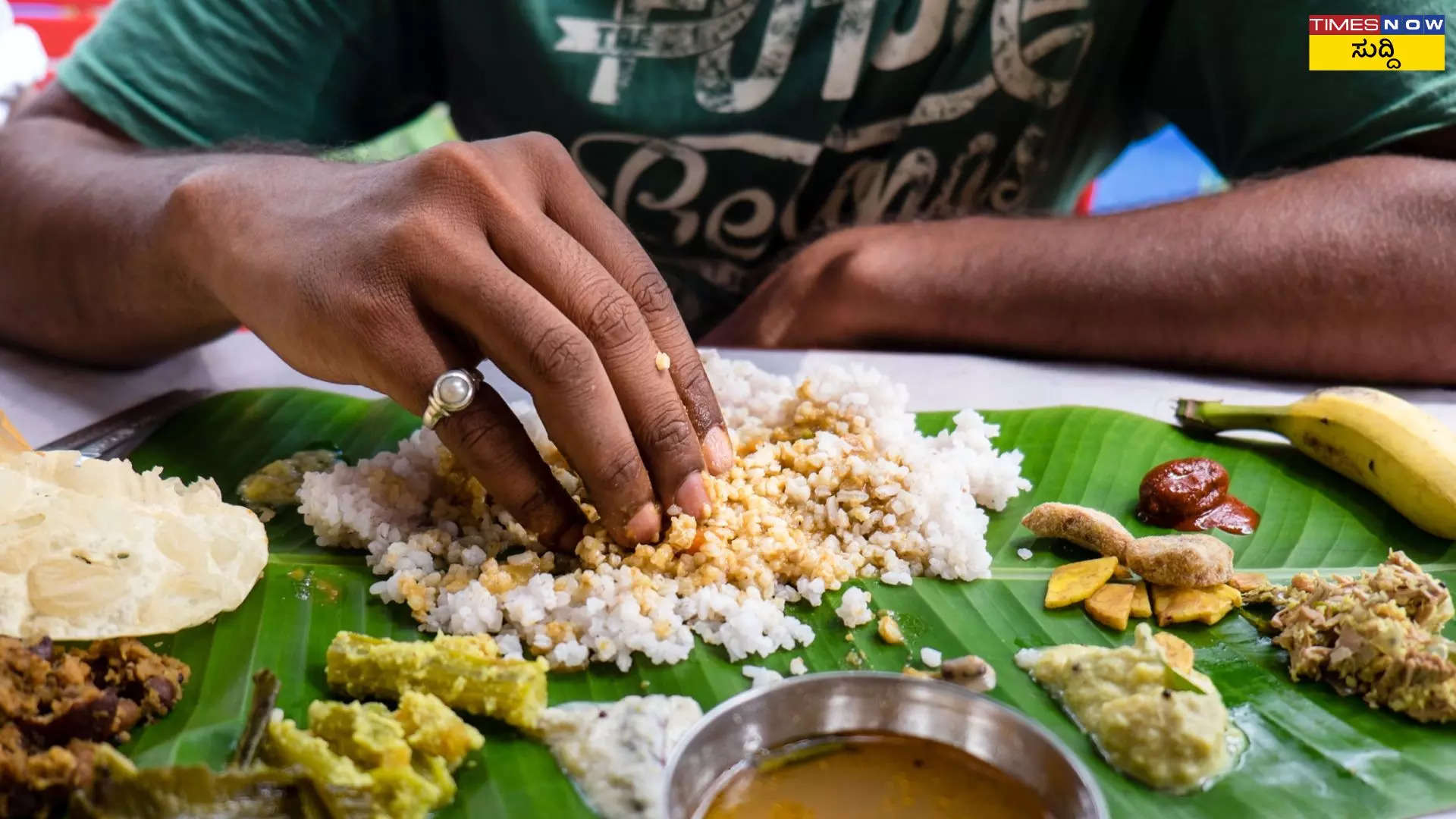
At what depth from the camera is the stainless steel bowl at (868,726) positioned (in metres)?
1.12

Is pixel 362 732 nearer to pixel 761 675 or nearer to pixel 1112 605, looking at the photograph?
pixel 761 675

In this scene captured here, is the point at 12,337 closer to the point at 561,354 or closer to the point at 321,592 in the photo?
the point at 321,592

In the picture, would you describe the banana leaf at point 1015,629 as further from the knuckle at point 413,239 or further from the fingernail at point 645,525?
the knuckle at point 413,239

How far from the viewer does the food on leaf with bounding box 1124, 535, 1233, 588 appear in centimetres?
148

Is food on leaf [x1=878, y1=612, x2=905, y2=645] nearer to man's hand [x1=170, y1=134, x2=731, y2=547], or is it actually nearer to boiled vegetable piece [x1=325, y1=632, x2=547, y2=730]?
man's hand [x1=170, y1=134, x2=731, y2=547]

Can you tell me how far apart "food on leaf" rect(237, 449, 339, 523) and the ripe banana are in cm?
174

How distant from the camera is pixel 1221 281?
7.48 feet

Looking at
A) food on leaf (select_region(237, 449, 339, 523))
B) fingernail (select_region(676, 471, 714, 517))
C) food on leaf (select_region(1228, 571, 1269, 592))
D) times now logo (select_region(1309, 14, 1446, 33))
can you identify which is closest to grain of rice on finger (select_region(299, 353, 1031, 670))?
fingernail (select_region(676, 471, 714, 517))

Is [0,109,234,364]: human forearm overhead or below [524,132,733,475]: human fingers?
below

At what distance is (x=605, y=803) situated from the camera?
1101 mm

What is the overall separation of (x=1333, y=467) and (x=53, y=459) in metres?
2.22

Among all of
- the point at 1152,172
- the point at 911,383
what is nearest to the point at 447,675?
the point at 911,383

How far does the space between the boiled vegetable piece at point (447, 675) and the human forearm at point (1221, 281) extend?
152 cm

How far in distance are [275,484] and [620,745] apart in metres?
0.96
